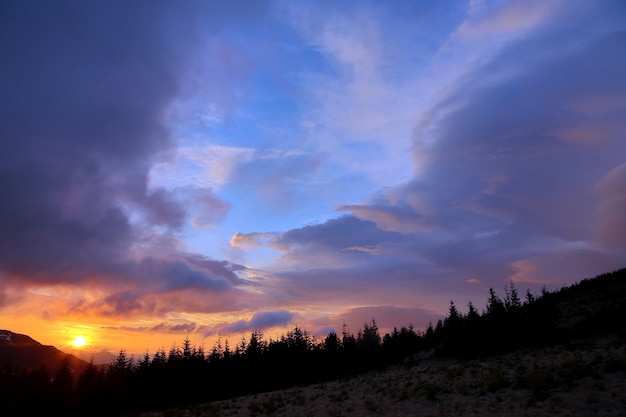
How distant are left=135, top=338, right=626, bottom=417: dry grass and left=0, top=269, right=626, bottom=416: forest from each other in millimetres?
12392

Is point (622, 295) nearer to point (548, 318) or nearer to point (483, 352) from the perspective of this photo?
point (548, 318)

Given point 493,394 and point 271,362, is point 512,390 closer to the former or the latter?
point 493,394

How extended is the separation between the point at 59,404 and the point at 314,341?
6003cm

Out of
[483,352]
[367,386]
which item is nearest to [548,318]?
[483,352]

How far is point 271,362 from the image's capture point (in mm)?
84625

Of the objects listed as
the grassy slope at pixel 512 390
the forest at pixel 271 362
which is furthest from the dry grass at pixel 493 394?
the forest at pixel 271 362

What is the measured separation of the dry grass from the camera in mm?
22469

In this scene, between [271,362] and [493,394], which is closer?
[493,394]

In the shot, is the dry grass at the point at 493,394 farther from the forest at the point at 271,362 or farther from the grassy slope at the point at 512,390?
the forest at the point at 271,362

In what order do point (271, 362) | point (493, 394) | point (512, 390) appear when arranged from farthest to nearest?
1. point (271, 362)
2. point (493, 394)
3. point (512, 390)

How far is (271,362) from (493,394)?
216ft

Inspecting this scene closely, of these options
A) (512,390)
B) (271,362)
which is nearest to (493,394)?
(512,390)

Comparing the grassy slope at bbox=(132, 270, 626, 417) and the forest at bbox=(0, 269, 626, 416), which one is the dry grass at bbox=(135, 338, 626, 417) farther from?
the forest at bbox=(0, 269, 626, 416)

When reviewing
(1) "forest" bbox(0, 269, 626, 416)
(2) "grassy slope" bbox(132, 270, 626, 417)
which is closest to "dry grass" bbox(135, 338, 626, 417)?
(2) "grassy slope" bbox(132, 270, 626, 417)
